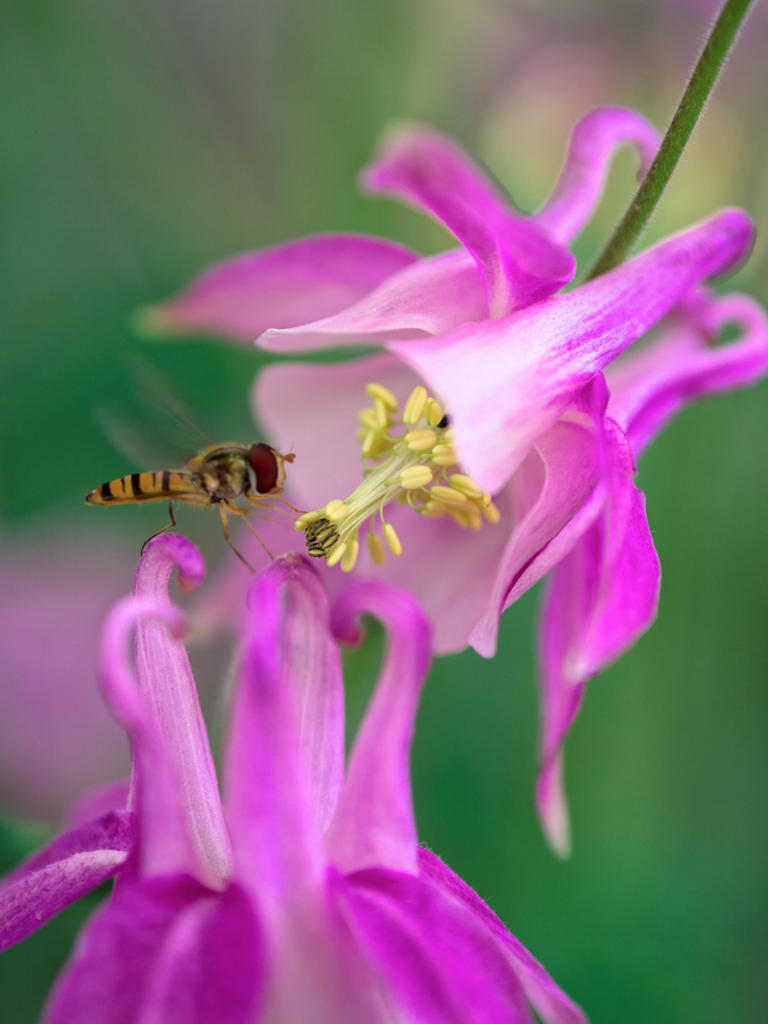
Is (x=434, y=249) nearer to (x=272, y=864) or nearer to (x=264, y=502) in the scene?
(x=264, y=502)

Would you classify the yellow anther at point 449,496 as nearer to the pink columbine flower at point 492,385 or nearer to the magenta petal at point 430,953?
the pink columbine flower at point 492,385

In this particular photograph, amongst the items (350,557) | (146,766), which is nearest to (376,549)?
(350,557)

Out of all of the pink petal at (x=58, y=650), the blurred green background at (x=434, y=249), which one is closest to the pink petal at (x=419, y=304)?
the blurred green background at (x=434, y=249)

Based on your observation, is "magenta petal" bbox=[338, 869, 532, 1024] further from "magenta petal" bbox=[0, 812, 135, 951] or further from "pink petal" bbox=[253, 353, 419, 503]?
"pink petal" bbox=[253, 353, 419, 503]

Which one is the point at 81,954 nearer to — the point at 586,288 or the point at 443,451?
the point at 443,451

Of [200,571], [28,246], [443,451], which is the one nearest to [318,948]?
[200,571]

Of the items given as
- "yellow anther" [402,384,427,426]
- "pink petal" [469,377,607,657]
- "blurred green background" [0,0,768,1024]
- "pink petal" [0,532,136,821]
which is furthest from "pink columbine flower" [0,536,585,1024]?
"pink petal" [0,532,136,821]
